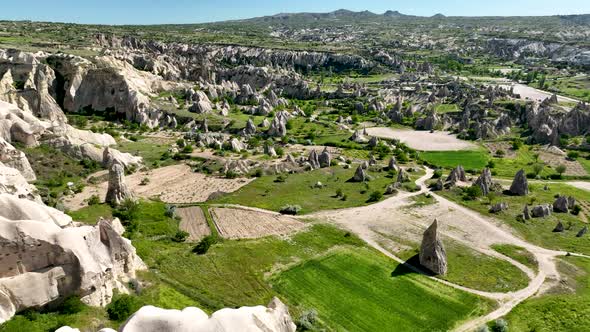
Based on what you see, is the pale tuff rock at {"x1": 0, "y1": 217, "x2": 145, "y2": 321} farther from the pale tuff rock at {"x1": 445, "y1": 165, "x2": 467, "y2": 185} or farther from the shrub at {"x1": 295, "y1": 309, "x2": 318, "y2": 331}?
the pale tuff rock at {"x1": 445, "y1": 165, "x2": 467, "y2": 185}

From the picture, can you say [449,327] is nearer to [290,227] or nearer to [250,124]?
[290,227]

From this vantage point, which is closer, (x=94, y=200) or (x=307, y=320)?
(x=307, y=320)

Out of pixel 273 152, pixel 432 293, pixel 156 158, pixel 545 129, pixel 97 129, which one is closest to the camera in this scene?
pixel 432 293

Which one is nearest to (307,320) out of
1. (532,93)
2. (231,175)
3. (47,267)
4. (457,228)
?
(47,267)

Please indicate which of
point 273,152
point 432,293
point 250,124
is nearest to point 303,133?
point 250,124

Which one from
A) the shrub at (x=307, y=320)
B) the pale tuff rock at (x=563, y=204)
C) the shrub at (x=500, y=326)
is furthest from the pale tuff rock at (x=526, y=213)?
the shrub at (x=307, y=320)

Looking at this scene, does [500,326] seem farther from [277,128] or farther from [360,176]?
[277,128]

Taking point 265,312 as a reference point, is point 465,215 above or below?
below
